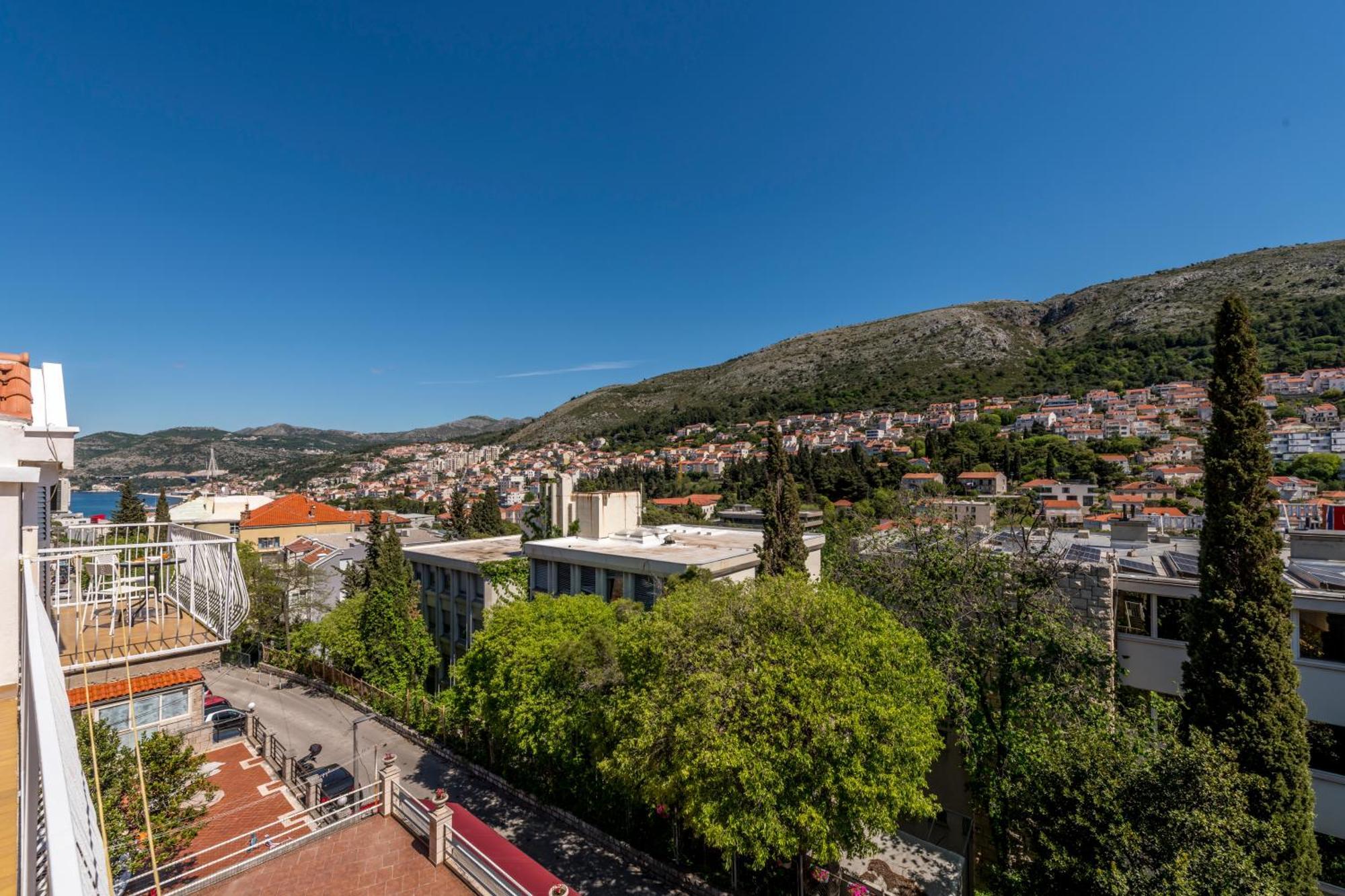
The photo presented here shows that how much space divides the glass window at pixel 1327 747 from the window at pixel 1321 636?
4.02 feet

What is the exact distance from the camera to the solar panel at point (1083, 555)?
1252 centimetres

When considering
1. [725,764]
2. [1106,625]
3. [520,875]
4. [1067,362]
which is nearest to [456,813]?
[520,875]

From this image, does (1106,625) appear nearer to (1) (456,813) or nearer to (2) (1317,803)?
(2) (1317,803)

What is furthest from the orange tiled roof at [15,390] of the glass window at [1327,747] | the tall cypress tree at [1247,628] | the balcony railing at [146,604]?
the glass window at [1327,747]

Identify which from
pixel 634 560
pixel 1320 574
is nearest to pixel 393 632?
pixel 634 560

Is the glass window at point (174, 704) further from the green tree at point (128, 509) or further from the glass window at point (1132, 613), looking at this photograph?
the green tree at point (128, 509)

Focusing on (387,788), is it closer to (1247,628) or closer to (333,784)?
(333,784)

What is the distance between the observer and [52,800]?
132 centimetres

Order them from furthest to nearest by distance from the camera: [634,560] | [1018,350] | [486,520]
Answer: [1018,350] → [486,520] → [634,560]

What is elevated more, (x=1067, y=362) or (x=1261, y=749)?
(x=1067, y=362)

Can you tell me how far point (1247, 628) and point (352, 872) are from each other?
14.9 m

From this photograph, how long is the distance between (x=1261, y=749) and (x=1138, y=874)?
3660 millimetres

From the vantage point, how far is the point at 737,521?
2399 inches

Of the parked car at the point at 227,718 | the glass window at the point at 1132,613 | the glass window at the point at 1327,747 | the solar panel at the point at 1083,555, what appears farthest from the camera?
the parked car at the point at 227,718
